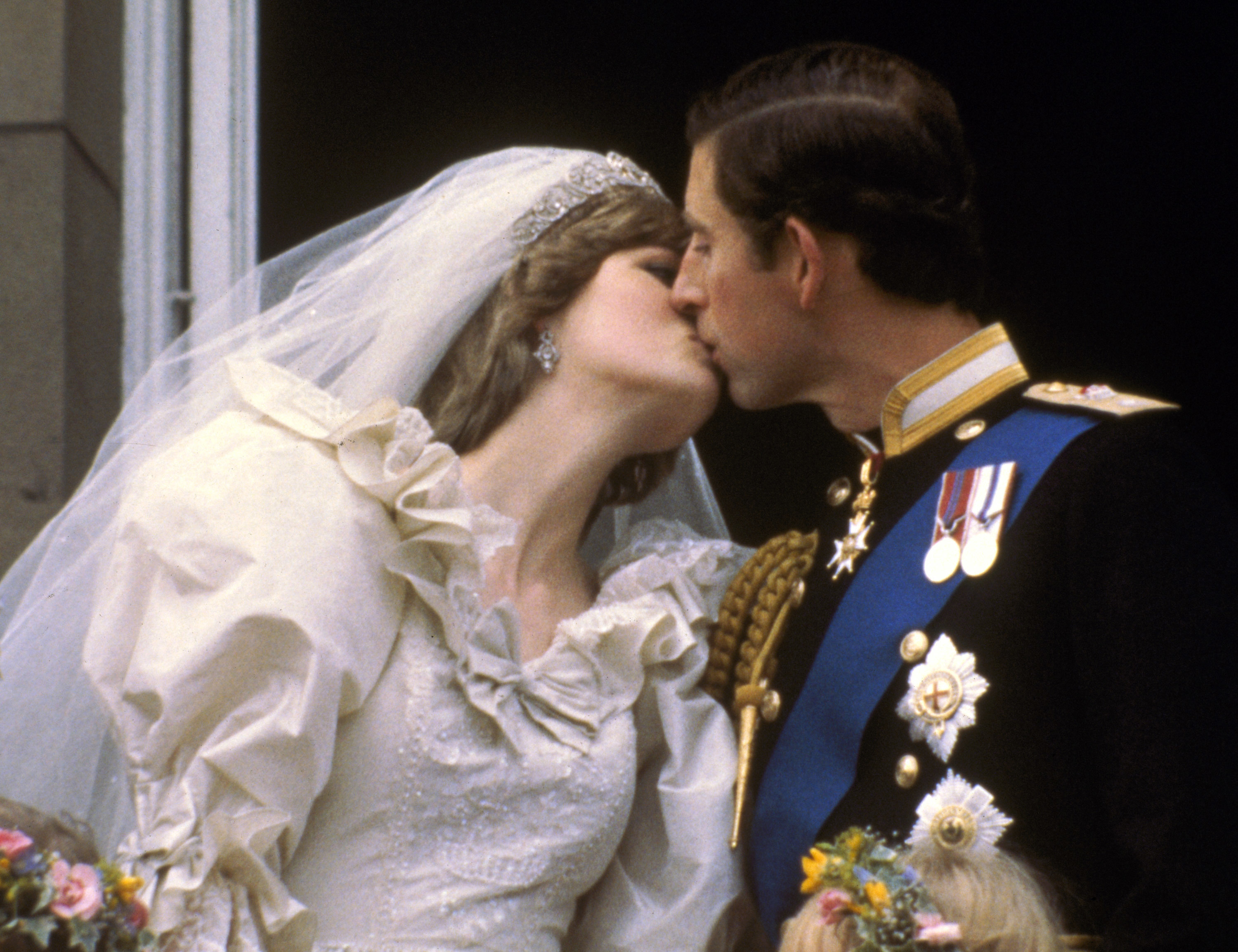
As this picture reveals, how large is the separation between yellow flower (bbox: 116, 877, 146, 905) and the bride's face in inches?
42.2

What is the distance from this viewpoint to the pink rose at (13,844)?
1.31 metres

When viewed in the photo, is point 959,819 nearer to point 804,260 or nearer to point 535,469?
point 804,260

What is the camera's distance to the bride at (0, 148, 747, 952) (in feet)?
5.61

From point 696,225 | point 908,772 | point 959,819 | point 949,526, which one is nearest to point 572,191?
point 696,225

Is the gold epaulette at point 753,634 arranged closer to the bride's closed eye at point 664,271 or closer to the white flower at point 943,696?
the white flower at point 943,696

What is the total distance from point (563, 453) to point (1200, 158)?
1.74m

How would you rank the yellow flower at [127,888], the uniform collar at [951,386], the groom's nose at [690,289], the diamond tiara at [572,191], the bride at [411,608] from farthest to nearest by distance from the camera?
the diamond tiara at [572,191]
the groom's nose at [690,289]
the uniform collar at [951,386]
the bride at [411,608]
the yellow flower at [127,888]

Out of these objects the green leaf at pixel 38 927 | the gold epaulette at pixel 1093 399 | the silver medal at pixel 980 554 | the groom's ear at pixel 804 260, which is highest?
the groom's ear at pixel 804 260

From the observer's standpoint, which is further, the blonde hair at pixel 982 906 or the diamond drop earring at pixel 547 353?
the diamond drop earring at pixel 547 353

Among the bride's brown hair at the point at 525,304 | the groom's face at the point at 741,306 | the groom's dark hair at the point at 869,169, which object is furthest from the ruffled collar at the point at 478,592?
the groom's dark hair at the point at 869,169

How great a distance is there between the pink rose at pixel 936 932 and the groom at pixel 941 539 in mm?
201

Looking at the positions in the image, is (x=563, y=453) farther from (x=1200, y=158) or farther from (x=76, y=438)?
(x=1200, y=158)

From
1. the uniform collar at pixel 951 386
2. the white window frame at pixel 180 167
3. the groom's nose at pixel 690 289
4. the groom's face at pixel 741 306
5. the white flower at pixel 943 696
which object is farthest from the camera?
the white window frame at pixel 180 167

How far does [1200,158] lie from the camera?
9.96 feet
